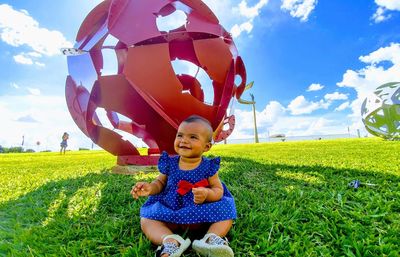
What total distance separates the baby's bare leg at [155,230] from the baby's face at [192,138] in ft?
1.68

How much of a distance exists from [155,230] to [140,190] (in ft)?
0.94

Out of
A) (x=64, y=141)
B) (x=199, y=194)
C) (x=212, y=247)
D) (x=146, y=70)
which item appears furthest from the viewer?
(x=64, y=141)

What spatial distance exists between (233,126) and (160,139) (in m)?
2.26

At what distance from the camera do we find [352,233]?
2.17 metres

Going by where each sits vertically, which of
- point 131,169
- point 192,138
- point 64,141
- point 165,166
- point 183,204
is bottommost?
point 183,204

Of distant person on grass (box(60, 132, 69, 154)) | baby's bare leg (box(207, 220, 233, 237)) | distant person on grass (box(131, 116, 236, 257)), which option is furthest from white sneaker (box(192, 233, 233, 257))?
distant person on grass (box(60, 132, 69, 154))

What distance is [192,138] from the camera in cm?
207

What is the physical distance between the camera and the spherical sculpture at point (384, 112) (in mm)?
11312

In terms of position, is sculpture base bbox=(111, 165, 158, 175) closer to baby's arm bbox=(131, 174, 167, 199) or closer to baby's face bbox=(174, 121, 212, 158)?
baby's arm bbox=(131, 174, 167, 199)

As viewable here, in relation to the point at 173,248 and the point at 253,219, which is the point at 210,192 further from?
the point at 253,219

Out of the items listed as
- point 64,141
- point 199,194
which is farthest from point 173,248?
point 64,141

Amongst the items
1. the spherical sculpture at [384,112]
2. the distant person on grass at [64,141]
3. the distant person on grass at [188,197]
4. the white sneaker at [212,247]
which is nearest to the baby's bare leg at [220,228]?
the distant person on grass at [188,197]

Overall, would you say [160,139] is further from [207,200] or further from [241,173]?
[207,200]

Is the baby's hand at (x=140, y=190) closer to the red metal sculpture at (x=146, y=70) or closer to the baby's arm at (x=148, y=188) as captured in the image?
the baby's arm at (x=148, y=188)
